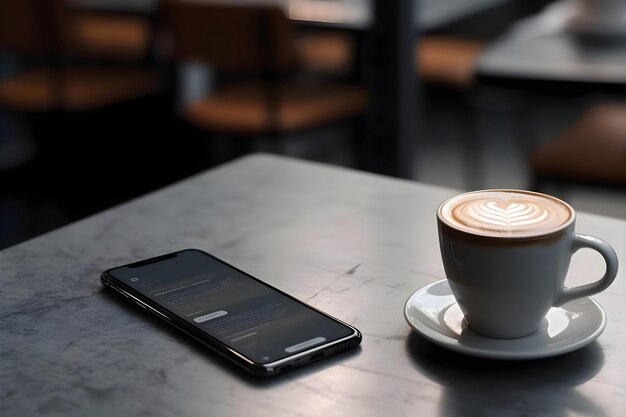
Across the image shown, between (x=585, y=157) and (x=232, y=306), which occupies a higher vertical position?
(x=232, y=306)

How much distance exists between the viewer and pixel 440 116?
4277 millimetres

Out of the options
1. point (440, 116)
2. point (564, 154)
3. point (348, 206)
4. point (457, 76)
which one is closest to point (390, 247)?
point (348, 206)

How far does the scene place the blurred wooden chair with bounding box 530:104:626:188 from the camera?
215 cm

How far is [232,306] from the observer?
32.0 inches

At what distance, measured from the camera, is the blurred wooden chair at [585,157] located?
2146mm

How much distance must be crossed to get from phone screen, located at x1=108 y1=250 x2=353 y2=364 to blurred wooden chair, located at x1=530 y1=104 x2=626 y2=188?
1.43 metres

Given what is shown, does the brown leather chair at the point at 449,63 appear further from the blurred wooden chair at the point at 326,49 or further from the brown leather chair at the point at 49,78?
the brown leather chair at the point at 49,78

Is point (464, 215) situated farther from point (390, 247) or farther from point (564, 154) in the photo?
point (564, 154)

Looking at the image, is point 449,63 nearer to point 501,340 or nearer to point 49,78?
point 49,78

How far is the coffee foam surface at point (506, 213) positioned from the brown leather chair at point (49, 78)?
2.42 m

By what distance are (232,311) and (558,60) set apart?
1421mm

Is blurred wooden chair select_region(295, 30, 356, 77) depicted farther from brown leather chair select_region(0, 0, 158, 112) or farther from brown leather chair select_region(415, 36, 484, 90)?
brown leather chair select_region(0, 0, 158, 112)

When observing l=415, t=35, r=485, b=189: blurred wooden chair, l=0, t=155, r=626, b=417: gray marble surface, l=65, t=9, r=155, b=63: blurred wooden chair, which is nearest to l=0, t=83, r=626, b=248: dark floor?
l=415, t=35, r=485, b=189: blurred wooden chair

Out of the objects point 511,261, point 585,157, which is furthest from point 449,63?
point 511,261
